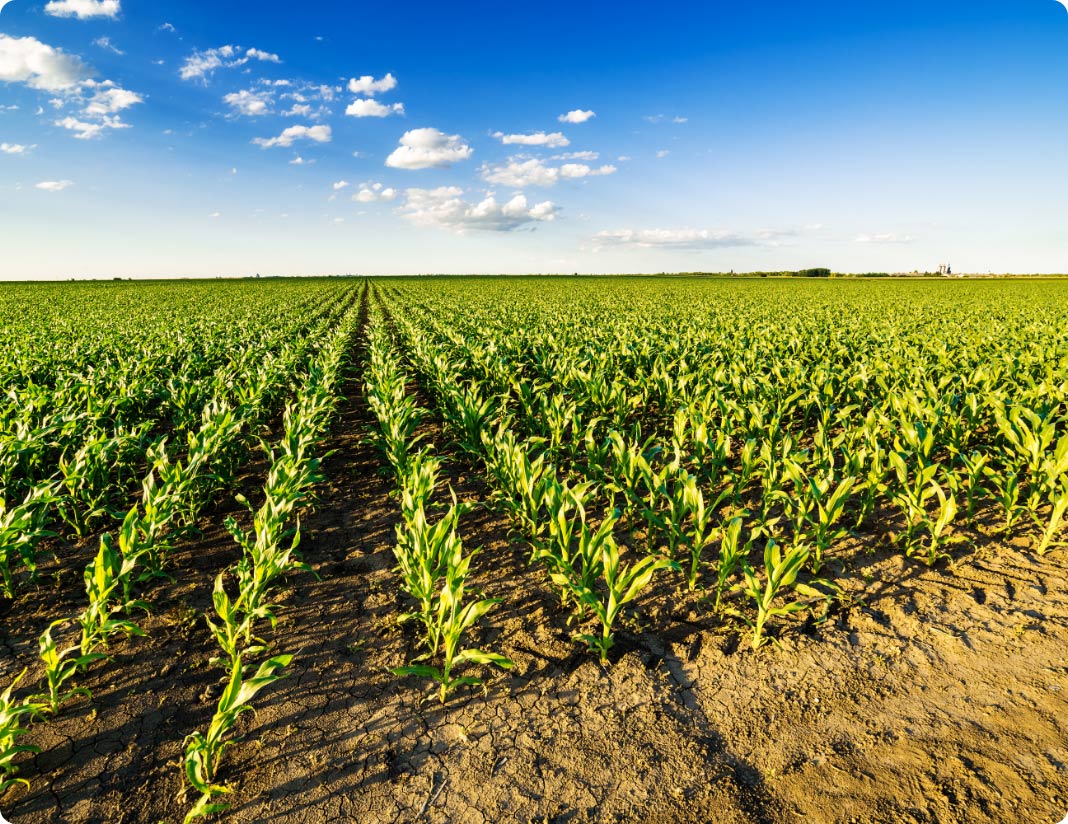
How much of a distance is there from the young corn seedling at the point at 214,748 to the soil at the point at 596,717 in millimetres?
87

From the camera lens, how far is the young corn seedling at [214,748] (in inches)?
93.8

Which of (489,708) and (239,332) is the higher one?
(239,332)

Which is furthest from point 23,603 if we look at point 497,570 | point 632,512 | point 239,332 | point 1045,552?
point 239,332

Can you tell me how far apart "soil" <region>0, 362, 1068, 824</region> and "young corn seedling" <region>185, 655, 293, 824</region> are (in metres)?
0.09

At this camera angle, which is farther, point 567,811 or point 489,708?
point 489,708

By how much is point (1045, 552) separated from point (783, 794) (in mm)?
4139

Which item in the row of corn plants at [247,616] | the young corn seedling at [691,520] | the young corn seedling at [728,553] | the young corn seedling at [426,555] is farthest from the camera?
the young corn seedling at [691,520]

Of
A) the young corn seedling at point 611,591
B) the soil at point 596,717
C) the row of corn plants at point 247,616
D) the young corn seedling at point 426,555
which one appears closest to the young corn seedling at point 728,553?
the soil at point 596,717

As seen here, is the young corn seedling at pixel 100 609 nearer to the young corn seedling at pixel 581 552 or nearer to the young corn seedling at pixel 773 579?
the young corn seedling at pixel 581 552

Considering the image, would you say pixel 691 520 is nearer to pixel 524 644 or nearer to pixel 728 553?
pixel 728 553

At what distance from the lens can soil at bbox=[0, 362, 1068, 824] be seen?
8.26ft

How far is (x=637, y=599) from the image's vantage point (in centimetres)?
412

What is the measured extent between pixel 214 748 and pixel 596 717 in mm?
2055

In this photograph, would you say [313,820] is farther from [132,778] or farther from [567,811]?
[567,811]
